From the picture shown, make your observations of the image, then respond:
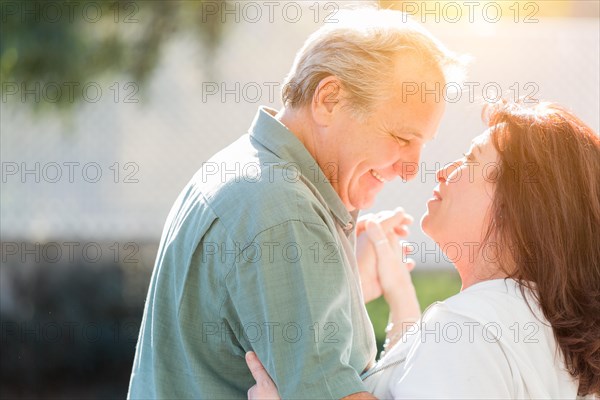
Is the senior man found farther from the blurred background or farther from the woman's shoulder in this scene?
the blurred background

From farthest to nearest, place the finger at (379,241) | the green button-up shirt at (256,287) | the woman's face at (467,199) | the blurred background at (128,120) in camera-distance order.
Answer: the blurred background at (128,120), the finger at (379,241), the woman's face at (467,199), the green button-up shirt at (256,287)

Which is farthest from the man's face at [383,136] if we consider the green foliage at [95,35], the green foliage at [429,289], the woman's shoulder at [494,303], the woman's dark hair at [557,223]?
the green foliage at [95,35]

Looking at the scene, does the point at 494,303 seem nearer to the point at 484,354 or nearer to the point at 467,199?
the point at 484,354

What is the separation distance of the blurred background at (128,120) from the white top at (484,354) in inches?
124

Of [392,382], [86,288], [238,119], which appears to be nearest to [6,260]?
[86,288]

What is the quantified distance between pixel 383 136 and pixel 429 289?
2937 millimetres

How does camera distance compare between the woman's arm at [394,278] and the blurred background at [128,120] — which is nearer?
the woman's arm at [394,278]

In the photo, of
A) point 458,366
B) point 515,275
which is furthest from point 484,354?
point 515,275

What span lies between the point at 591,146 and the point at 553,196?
0.53 ft

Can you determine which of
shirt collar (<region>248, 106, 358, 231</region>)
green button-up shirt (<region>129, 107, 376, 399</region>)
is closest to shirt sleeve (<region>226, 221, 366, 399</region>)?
green button-up shirt (<region>129, 107, 376, 399</region>)

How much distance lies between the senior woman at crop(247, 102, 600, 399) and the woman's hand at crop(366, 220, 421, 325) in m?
0.56

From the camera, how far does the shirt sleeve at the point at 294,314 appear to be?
5.68 ft

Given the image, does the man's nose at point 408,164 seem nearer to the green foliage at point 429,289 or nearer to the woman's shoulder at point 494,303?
the woman's shoulder at point 494,303

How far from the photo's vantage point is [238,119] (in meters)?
5.03
